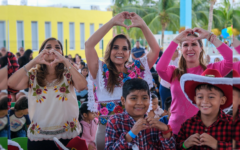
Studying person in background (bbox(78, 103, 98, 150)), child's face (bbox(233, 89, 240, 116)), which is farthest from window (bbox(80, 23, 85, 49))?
child's face (bbox(233, 89, 240, 116))

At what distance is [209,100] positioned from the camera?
1406 mm

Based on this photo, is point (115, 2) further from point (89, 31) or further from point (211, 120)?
point (211, 120)

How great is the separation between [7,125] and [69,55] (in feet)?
3.67

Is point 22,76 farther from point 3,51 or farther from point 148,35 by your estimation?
point 148,35

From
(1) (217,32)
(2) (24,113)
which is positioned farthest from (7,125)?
(1) (217,32)

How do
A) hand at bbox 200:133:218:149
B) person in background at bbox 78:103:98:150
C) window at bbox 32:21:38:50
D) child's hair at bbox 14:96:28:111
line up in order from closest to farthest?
hand at bbox 200:133:218:149 < window at bbox 32:21:38:50 < child's hair at bbox 14:96:28:111 < person in background at bbox 78:103:98:150

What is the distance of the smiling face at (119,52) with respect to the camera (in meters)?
1.73

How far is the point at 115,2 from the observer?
1978 millimetres

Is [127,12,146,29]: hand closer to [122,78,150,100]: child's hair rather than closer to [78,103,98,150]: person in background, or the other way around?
[122,78,150,100]: child's hair

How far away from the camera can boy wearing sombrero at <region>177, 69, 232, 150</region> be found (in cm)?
137

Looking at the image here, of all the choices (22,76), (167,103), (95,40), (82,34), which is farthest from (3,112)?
(167,103)

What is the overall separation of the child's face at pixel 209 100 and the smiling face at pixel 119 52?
579 mm

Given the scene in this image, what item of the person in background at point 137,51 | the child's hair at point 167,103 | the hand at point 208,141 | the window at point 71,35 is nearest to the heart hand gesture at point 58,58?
the window at point 71,35

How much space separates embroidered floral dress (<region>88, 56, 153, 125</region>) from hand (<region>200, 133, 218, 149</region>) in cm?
41
